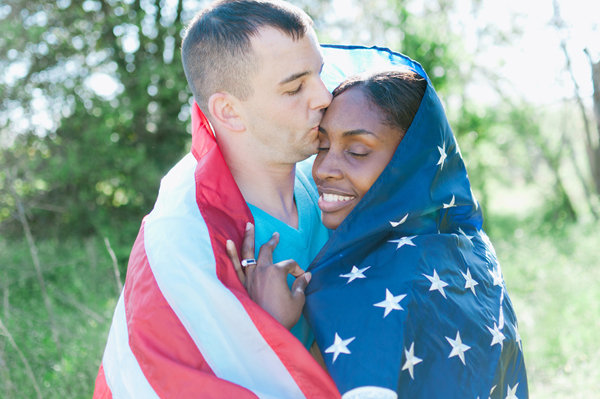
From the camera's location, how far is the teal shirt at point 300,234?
1.85 m

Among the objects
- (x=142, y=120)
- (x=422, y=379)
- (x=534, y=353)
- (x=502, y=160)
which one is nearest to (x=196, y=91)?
(x=422, y=379)

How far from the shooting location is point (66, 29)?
8.19 metres

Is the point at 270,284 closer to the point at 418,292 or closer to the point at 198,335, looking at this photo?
the point at 198,335

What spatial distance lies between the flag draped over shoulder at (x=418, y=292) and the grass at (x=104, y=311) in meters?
1.95

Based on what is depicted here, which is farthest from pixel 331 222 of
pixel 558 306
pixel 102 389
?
pixel 558 306

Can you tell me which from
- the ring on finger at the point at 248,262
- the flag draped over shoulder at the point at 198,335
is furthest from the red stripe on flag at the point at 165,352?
the ring on finger at the point at 248,262

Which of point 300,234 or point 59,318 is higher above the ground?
point 300,234

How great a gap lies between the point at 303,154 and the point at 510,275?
5653mm

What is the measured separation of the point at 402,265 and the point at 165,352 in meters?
0.74

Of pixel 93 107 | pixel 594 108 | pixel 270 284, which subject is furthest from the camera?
pixel 594 108

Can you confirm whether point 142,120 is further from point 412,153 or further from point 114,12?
point 412,153

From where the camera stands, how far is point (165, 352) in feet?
4.96

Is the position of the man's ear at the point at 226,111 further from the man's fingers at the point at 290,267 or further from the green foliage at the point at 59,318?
the green foliage at the point at 59,318

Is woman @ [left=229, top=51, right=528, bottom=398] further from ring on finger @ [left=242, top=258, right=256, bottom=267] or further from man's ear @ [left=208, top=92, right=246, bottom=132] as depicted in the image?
Result: man's ear @ [left=208, top=92, right=246, bottom=132]
